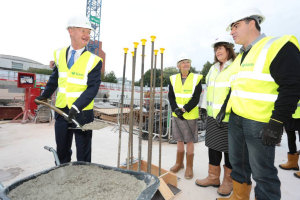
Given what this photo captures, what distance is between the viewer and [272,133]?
4.61 feet

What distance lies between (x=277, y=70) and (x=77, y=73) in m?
2.01

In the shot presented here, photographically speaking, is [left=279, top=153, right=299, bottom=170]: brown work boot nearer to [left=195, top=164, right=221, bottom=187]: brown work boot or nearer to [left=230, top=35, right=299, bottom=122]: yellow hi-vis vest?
[left=195, top=164, right=221, bottom=187]: brown work boot

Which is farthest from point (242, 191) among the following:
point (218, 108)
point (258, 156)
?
point (218, 108)

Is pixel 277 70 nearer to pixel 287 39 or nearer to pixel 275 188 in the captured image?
pixel 287 39

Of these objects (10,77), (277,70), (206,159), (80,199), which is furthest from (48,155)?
(10,77)

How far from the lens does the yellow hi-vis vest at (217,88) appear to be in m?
2.27

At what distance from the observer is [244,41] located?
1.80 meters

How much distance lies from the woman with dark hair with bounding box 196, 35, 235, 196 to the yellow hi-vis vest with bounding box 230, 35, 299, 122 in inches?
23.0

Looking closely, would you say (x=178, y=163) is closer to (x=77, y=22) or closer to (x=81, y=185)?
(x=81, y=185)

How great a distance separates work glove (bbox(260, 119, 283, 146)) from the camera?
140cm

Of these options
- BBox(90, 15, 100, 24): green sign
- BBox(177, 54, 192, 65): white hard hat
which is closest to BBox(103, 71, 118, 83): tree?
BBox(90, 15, 100, 24): green sign

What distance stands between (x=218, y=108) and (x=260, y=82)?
0.85 metres

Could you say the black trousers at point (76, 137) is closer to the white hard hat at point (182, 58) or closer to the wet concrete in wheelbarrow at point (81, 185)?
the wet concrete in wheelbarrow at point (81, 185)

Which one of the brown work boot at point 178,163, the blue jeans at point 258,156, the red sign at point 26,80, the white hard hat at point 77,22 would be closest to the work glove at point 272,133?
the blue jeans at point 258,156
